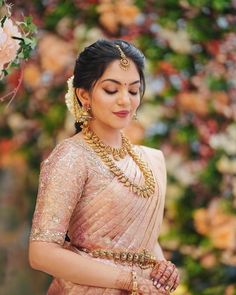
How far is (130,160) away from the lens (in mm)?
3518

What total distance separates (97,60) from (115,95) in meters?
0.11

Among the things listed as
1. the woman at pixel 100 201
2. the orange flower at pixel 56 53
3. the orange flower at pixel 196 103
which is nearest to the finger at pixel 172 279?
the woman at pixel 100 201

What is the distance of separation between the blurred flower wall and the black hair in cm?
228

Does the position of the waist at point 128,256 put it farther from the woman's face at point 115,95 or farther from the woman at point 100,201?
the woman's face at point 115,95

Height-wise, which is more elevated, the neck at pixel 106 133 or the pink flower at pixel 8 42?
the pink flower at pixel 8 42

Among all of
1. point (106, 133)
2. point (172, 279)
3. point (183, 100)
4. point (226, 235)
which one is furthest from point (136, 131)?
point (172, 279)

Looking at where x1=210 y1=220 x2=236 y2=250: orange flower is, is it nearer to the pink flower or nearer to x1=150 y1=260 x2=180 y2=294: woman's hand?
x1=150 y1=260 x2=180 y2=294: woman's hand

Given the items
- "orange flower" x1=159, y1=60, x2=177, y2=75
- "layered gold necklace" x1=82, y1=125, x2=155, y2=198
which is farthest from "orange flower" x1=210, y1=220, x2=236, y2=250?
"layered gold necklace" x1=82, y1=125, x2=155, y2=198

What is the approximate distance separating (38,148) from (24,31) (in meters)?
3.01

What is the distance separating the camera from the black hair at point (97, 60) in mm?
3408

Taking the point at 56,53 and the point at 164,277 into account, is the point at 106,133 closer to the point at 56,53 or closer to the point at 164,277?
the point at 164,277

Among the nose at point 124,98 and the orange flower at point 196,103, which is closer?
the nose at point 124,98

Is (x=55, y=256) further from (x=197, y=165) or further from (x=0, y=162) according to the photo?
(x=0, y=162)

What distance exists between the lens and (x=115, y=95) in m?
3.40
